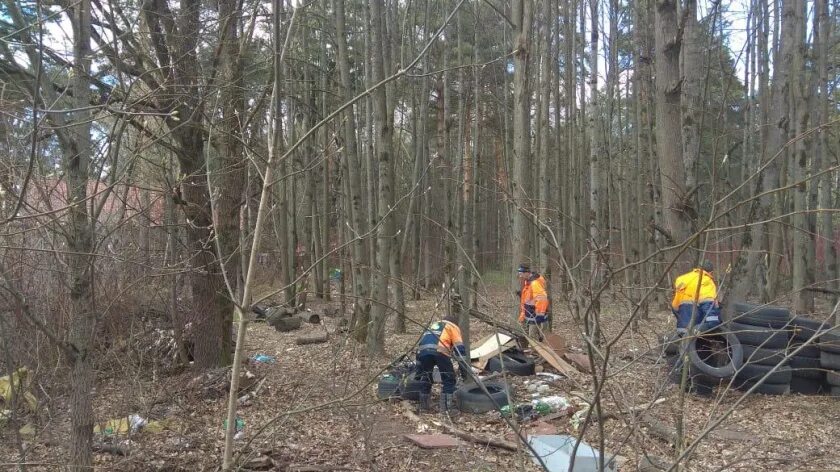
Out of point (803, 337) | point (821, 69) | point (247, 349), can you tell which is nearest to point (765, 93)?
point (821, 69)

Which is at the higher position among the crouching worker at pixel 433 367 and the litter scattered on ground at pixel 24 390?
the litter scattered on ground at pixel 24 390

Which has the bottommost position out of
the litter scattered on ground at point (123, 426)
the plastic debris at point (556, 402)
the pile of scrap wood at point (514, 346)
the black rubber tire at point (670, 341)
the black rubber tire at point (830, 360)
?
the plastic debris at point (556, 402)

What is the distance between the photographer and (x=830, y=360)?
7230mm

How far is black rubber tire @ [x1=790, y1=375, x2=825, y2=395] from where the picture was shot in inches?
291

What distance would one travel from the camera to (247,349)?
1016 cm

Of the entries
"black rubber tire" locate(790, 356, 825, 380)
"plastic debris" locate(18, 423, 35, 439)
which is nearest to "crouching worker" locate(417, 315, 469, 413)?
"plastic debris" locate(18, 423, 35, 439)

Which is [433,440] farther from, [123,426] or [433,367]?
[123,426]

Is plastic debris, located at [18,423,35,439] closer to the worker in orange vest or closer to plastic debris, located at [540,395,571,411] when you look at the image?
plastic debris, located at [540,395,571,411]

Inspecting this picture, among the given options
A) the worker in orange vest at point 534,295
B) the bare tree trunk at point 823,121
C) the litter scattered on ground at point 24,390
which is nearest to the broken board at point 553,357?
the worker in orange vest at point 534,295

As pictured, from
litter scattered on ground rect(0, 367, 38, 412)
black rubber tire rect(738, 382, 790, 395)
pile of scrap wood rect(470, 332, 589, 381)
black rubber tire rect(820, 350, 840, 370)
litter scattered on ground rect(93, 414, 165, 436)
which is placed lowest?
black rubber tire rect(738, 382, 790, 395)

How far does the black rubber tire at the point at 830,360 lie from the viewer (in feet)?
23.7

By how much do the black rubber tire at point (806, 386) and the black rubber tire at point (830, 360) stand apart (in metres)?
0.27

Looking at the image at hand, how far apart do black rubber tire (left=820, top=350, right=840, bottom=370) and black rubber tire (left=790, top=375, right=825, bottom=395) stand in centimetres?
27

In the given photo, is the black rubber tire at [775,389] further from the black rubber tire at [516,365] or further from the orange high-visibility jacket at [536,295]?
the orange high-visibility jacket at [536,295]
